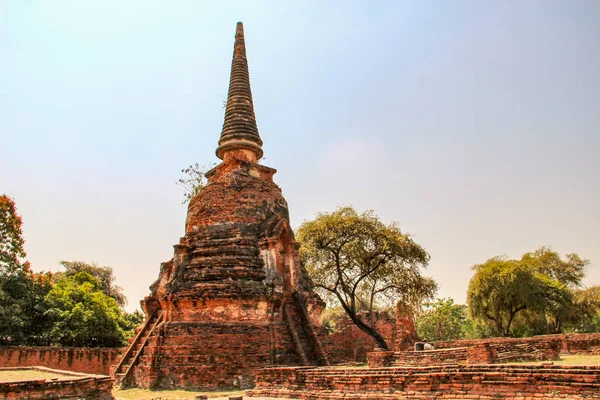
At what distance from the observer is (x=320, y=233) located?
24.2m

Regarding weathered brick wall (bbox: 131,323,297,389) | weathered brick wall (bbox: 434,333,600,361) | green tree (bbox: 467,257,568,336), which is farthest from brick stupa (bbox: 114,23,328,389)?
green tree (bbox: 467,257,568,336)

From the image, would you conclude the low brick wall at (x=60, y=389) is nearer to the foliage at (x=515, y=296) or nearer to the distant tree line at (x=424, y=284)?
the distant tree line at (x=424, y=284)

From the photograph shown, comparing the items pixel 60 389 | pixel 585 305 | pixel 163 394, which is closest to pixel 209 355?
pixel 163 394

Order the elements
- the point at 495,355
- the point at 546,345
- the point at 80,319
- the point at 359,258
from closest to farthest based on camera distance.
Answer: the point at 495,355
the point at 546,345
the point at 359,258
the point at 80,319

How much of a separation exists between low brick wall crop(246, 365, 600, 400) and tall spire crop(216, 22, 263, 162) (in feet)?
34.3

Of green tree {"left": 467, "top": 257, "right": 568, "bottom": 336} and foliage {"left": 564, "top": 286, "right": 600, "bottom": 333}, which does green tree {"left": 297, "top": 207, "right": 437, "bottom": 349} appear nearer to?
green tree {"left": 467, "top": 257, "right": 568, "bottom": 336}

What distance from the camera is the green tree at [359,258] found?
24.1 meters

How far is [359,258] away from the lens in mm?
24641

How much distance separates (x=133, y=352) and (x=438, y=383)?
11130mm

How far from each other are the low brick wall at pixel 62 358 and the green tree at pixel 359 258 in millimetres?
12138

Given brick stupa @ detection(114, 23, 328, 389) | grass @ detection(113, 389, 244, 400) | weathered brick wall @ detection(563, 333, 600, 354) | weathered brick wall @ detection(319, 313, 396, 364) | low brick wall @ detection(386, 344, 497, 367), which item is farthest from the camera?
weathered brick wall @ detection(319, 313, 396, 364)

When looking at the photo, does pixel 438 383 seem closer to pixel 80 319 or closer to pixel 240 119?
pixel 240 119

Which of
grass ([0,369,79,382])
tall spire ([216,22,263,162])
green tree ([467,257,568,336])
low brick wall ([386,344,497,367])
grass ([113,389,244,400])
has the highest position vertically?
tall spire ([216,22,263,162])

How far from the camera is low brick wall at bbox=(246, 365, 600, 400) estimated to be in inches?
266
